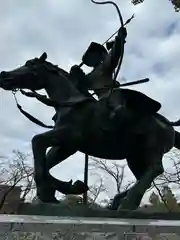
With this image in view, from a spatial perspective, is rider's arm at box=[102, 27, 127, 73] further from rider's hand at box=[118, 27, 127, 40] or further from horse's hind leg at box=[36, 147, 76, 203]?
horse's hind leg at box=[36, 147, 76, 203]

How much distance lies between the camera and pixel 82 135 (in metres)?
5.01

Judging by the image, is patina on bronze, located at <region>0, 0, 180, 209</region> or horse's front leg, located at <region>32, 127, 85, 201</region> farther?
patina on bronze, located at <region>0, 0, 180, 209</region>

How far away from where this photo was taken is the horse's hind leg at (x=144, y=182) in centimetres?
492

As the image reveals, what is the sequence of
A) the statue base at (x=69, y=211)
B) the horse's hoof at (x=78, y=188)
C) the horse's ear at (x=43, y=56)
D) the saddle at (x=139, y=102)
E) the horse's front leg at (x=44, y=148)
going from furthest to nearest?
the horse's ear at (x=43, y=56) → the saddle at (x=139, y=102) → the horse's hoof at (x=78, y=188) → the horse's front leg at (x=44, y=148) → the statue base at (x=69, y=211)

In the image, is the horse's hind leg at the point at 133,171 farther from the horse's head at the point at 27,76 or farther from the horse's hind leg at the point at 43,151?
the horse's head at the point at 27,76

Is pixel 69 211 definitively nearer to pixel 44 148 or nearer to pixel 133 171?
pixel 44 148

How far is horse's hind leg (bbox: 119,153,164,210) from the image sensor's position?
4918mm

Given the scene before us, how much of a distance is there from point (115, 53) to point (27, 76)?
1108 millimetres

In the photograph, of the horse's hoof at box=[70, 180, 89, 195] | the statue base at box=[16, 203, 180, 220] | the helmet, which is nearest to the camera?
the statue base at box=[16, 203, 180, 220]

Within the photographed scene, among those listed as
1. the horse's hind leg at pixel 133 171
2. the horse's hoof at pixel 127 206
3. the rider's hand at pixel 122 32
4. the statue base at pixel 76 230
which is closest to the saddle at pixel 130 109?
the horse's hind leg at pixel 133 171

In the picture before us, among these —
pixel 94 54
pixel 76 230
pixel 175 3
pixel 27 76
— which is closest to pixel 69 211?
pixel 76 230

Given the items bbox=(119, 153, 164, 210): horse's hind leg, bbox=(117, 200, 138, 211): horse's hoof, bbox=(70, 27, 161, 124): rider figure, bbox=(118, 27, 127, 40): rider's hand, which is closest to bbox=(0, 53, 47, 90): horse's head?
bbox=(70, 27, 161, 124): rider figure

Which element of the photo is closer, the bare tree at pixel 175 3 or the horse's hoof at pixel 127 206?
the horse's hoof at pixel 127 206

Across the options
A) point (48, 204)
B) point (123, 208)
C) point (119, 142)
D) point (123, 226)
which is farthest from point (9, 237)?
point (119, 142)
